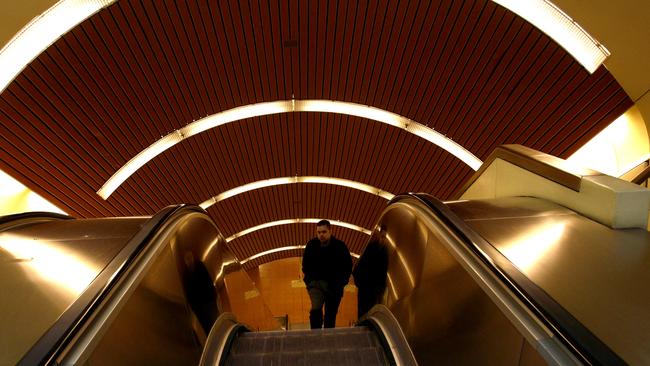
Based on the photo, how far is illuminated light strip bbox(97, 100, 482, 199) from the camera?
10.5 m

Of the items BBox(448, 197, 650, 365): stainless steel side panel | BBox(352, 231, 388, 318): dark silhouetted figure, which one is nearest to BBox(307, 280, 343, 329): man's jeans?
BBox(352, 231, 388, 318): dark silhouetted figure

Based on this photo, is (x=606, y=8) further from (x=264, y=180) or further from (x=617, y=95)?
(x=264, y=180)

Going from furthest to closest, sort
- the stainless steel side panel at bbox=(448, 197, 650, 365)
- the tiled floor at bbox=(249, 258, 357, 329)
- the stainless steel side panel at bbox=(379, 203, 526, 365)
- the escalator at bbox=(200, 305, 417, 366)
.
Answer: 1. the tiled floor at bbox=(249, 258, 357, 329)
2. the escalator at bbox=(200, 305, 417, 366)
3. the stainless steel side panel at bbox=(379, 203, 526, 365)
4. the stainless steel side panel at bbox=(448, 197, 650, 365)

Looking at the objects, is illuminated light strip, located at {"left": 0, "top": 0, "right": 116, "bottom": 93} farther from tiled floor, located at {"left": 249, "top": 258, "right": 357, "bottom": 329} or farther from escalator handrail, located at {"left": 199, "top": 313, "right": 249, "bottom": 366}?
tiled floor, located at {"left": 249, "top": 258, "right": 357, "bottom": 329}

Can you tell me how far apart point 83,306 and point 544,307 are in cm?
205


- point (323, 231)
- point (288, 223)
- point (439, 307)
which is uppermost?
point (288, 223)

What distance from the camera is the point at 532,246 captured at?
296 centimetres

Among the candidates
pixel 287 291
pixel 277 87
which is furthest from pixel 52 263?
pixel 287 291

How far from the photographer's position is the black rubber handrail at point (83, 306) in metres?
1.90

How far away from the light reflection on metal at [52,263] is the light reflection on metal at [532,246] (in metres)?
2.40

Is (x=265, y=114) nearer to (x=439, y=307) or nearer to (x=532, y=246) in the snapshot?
(x=439, y=307)

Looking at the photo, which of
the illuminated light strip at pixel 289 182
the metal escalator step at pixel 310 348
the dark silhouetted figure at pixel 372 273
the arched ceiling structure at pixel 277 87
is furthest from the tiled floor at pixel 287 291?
the metal escalator step at pixel 310 348

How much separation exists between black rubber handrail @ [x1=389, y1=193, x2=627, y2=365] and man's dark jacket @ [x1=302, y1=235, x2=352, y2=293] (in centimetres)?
302

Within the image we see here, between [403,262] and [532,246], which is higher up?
[403,262]
